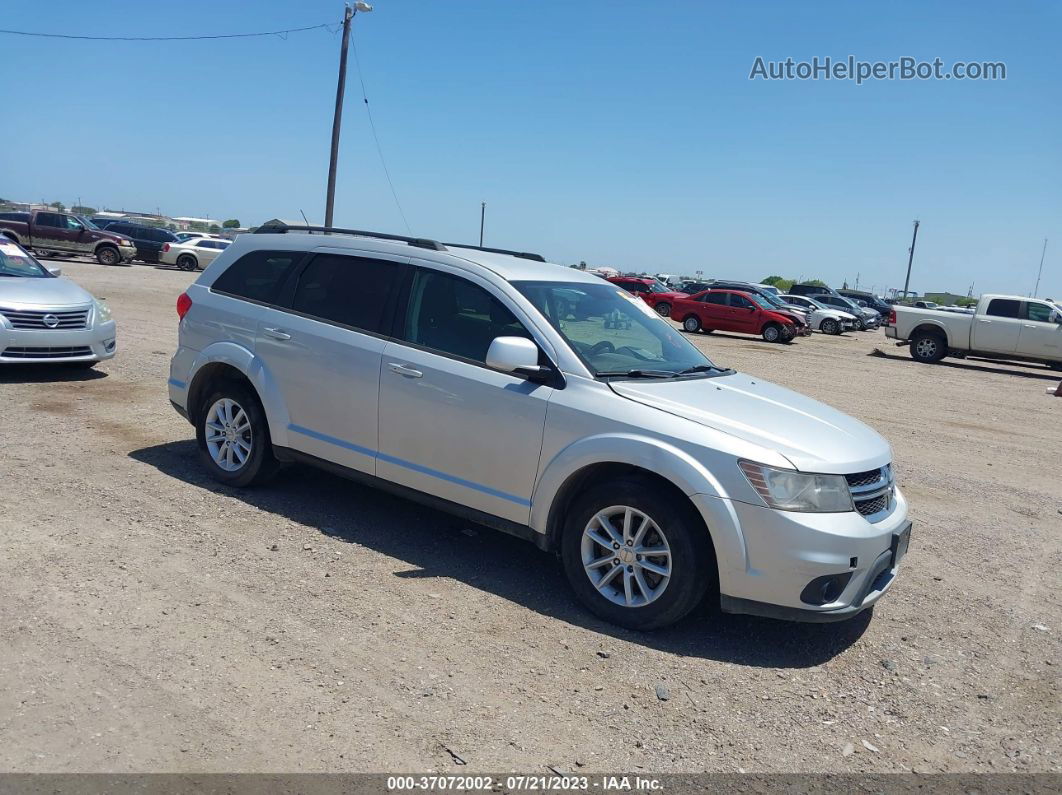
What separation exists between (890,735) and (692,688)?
865 millimetres

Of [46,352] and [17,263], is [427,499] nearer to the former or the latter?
[46,352]

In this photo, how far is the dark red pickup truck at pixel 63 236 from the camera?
1359 inches

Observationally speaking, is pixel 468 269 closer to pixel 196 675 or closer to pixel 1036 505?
pixel 196 675

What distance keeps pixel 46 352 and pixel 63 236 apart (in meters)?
28.3

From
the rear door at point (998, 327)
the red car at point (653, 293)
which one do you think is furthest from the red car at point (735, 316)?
the rear door at point (998, 327)

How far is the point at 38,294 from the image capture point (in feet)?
33.3

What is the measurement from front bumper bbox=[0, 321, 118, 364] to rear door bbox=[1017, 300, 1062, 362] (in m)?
21.7

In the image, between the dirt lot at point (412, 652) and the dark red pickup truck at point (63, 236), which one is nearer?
the dirt lot at point (412, 652)

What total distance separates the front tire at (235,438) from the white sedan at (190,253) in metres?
32.5

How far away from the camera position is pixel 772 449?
4.53m

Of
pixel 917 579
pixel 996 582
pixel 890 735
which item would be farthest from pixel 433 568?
pixel 996 582

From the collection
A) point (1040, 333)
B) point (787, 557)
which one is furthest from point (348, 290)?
point (1040, 333)

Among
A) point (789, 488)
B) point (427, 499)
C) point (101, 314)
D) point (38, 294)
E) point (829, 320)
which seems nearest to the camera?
point (789, 488)

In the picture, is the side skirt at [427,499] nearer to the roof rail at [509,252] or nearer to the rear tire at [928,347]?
the roof rail at [509,252]
